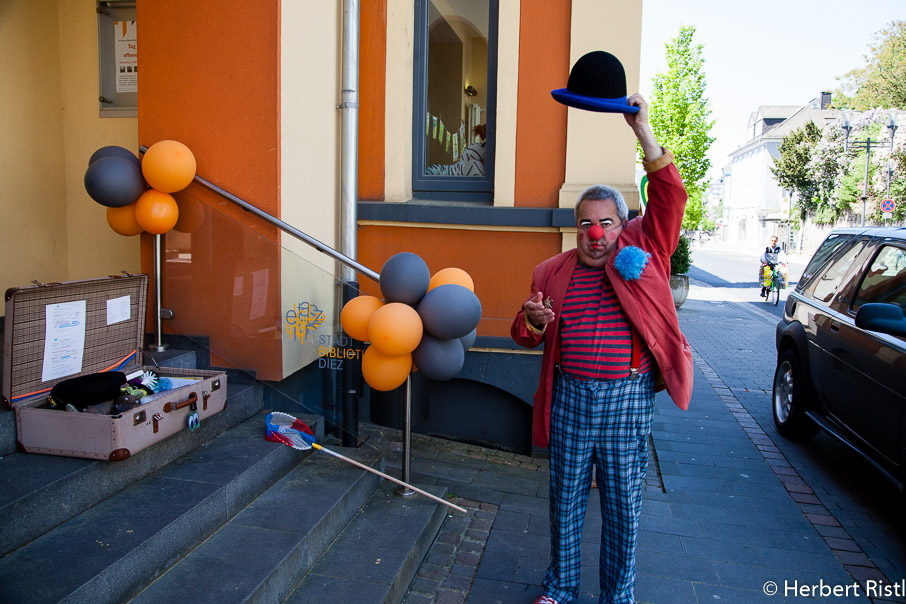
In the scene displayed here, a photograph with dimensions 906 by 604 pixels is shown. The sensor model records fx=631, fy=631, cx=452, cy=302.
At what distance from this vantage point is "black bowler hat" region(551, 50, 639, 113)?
2699mm

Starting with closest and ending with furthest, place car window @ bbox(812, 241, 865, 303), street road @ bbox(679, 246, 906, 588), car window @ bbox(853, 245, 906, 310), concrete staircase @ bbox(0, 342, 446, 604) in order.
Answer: concrete staircase @ bbox(0, 342, 446, 604) < street road @ bbox(679, 246, 906, 588) < car window @ bbox(853, 245, 906, 310) < car window @ bbox(812, 241, 865, 303)

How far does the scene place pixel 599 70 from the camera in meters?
2.71

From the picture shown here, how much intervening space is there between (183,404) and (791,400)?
5328 millimetres

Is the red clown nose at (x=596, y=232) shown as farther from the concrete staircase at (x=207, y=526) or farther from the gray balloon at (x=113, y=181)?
the gray balloon at (x=113, y=181)

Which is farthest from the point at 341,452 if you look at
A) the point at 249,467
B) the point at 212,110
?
the point at 212,110

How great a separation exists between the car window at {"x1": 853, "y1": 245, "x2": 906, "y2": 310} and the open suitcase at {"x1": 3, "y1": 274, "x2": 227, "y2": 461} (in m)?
4.71

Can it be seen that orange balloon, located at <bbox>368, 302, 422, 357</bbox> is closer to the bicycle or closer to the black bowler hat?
the black bowler hat

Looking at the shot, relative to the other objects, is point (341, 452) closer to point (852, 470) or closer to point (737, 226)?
point (852, 470)

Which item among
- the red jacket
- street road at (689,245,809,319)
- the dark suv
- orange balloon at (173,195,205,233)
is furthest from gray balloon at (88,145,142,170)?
street road at (689,245,809,319)

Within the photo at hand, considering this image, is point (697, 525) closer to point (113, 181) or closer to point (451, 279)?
point (451, 279)

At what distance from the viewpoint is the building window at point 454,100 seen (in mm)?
5707

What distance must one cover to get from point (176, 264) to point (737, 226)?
8634 cm

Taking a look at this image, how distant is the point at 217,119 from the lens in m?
4.53

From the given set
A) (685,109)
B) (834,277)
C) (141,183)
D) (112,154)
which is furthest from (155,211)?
(685,109)
